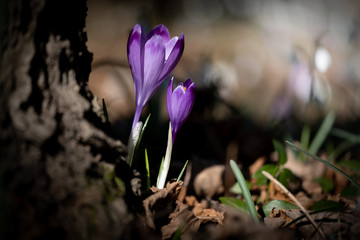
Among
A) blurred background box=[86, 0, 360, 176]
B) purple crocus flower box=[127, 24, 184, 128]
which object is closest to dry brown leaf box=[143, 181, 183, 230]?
purple crocus flower box=[127, 24, 184, 128]

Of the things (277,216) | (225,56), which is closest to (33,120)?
(277,216)

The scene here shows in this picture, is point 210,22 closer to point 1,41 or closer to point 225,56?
point 225,56

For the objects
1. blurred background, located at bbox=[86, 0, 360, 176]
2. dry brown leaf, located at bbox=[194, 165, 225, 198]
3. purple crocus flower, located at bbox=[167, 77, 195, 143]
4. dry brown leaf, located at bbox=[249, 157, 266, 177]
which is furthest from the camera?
blurred background, located at bbox=[86, 0, 360, 176]

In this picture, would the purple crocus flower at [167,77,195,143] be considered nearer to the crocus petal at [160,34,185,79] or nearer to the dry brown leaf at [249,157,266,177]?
the crocus petal at [160,34,185,79]

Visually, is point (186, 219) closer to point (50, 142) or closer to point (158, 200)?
point (158, 200)

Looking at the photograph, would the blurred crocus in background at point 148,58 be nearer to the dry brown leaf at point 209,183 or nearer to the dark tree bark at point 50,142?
the dark tree bark at point 50,142
